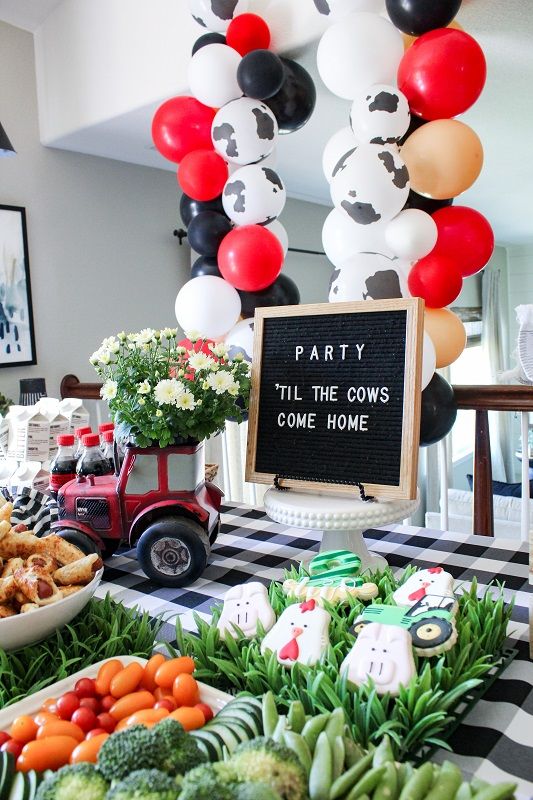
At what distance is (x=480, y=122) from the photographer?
10.7ft

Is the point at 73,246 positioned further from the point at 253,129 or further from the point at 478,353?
the point at 478,353

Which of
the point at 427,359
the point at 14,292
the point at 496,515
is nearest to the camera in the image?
the point at 427,359

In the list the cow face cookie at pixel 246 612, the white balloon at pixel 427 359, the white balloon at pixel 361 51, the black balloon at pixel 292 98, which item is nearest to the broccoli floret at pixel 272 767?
the cow face cookie at pixel 246 612

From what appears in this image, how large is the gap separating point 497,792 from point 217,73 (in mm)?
1997

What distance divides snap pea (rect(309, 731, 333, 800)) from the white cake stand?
444mm

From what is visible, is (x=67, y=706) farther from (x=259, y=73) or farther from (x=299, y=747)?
(x=259, y=73)

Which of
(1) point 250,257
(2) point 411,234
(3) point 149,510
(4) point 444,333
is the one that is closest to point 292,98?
Result: (1) point 250,257

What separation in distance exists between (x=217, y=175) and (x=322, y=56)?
505 millimetres

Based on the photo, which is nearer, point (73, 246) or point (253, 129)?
point (253, 129)

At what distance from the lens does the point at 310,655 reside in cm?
64

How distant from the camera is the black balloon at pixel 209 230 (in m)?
2.16

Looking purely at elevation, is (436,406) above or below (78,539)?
above

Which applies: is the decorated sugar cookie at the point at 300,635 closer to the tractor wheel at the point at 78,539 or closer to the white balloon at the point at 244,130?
the tractor wheel at the point at 78,539

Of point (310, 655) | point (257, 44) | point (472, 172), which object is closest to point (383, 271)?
point (472, 172)
